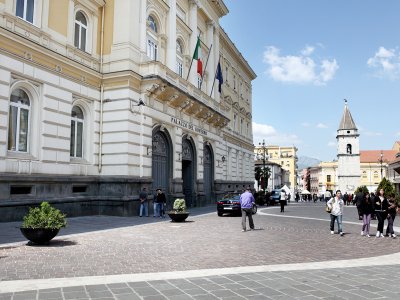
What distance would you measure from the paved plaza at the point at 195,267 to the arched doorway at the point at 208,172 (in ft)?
59.3

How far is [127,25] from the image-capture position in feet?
Answer: 66.2

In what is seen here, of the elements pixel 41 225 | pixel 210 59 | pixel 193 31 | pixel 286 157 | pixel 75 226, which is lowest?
pixel 75 226

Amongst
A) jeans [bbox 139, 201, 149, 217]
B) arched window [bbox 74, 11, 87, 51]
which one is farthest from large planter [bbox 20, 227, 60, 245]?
arched window [bbox 74, 11, 87, 51]

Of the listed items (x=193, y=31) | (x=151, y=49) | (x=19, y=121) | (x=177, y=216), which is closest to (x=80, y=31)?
(x=151, y=49)

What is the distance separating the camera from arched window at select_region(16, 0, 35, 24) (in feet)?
52.1

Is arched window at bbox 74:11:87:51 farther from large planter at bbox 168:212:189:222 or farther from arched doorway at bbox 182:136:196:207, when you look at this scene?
arched doorway at bbox 182:136:196:207

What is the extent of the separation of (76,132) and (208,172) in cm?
1501

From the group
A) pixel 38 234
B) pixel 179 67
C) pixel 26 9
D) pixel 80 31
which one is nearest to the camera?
pixel 38 234

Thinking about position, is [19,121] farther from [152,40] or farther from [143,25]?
[152,40]

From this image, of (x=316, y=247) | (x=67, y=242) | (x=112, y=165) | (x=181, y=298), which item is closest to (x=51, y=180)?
(x=112, y=165)

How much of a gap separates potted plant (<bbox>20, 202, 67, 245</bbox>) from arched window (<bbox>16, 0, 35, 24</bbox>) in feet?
31.6

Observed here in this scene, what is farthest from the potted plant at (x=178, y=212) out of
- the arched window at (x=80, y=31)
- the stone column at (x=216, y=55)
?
the stone column at (x=216, y=55)

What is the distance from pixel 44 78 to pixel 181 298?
1381cm

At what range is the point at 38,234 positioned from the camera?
9.94 meters
